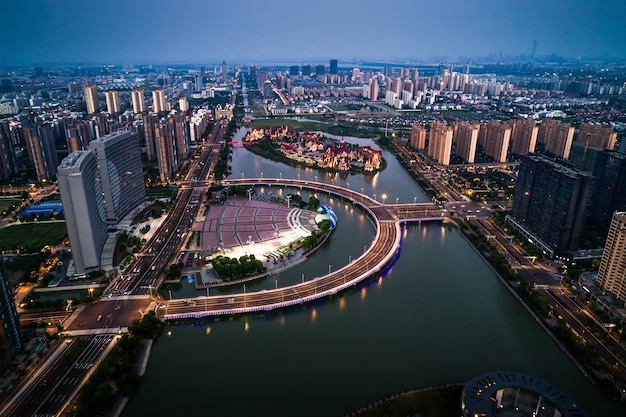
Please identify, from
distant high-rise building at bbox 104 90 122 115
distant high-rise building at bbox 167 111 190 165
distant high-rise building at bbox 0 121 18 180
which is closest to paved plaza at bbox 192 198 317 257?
distant high-rise building at bbox 167 111 190 165

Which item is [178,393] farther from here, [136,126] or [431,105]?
[431,105]

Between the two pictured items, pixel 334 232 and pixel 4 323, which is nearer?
pixel 4 323

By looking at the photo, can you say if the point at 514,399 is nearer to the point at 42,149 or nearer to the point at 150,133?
the point at 150,133

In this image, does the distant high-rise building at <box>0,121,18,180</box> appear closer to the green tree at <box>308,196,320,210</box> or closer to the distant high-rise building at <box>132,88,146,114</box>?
the green tree at <box>308,196,320,210</box>

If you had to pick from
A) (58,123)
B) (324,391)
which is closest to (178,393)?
(324,391)

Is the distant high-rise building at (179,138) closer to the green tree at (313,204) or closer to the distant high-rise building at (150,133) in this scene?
the distant high-rise building at (150,133)

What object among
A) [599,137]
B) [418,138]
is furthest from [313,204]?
[599,137]

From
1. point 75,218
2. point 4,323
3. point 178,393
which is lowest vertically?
point 178,393
